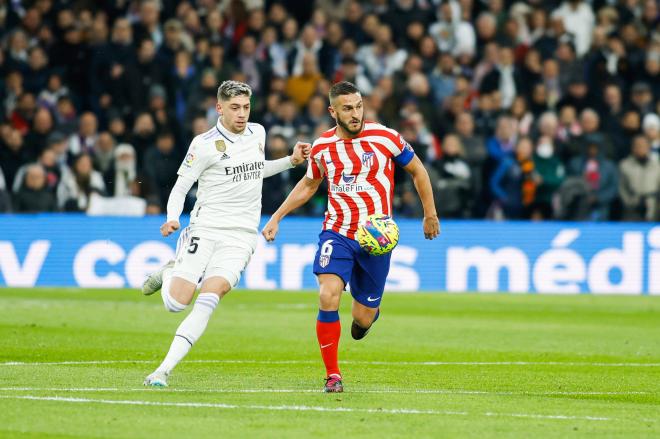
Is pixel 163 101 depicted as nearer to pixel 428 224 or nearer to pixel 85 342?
pixel 85 342

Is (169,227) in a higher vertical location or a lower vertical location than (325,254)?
higher

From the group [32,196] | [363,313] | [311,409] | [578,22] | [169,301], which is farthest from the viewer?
[578,22]

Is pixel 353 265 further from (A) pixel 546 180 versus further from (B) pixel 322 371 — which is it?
(A) pixel 546 180

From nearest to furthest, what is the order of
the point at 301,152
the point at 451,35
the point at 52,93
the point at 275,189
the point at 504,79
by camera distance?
the point at 301,152, the point at 275,189, the point at 52,93, the point at 504,79, the point at 451,35

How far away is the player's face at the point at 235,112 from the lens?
10383mm

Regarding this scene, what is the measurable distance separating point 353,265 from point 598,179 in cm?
1365

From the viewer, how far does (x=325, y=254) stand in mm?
10125

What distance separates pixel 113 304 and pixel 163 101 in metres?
5.59

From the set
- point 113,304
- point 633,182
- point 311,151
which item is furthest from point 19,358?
point 633,182

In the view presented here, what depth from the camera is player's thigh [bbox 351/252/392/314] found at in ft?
34.4

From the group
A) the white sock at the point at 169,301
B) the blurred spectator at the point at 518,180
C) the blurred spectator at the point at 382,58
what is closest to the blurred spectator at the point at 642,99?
the blurred spectator at the point at 518,180

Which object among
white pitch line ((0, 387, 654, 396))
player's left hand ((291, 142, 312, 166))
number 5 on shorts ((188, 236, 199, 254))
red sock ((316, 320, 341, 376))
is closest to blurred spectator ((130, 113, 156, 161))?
player's left hand ((291, 142, 312, 166))

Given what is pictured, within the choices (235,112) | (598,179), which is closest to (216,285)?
(235,112)

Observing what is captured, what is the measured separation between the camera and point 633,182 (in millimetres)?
23219
